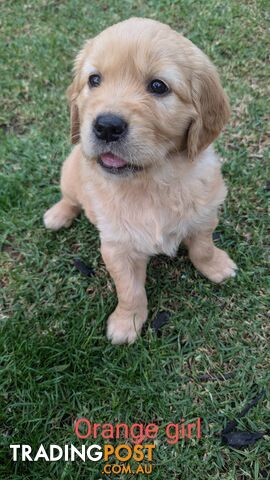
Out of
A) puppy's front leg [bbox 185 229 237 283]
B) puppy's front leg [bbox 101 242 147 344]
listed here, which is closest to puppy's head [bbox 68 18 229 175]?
puppy's front leg [bbox 101 242 147 344]

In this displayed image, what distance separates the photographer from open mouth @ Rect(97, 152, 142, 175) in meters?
2.09

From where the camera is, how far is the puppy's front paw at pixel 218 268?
292cm

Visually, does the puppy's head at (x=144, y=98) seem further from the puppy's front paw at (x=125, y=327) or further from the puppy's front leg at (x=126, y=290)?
the puppy's front paw at (x=125, y=327)

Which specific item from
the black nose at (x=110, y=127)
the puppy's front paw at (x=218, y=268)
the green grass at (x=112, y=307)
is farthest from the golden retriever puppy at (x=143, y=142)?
the green grass at (x=112, y=307)

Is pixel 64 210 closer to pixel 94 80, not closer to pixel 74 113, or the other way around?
pixel 74 113

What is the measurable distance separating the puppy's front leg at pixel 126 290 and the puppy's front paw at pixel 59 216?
0.79m

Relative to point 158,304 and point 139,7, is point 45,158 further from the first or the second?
point 139,7

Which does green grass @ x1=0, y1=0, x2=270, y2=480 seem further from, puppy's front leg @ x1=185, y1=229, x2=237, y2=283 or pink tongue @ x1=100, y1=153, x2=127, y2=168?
pink tongue @ x1=100, y1=153, x2=127, y2=168

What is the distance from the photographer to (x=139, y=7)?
4.49m

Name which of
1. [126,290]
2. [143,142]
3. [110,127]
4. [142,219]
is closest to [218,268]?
[126,290]

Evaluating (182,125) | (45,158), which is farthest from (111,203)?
(45,158)

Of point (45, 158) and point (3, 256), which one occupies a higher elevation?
point (45, 158)

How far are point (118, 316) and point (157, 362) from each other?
1.13ft

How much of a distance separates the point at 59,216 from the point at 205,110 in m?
1.45
